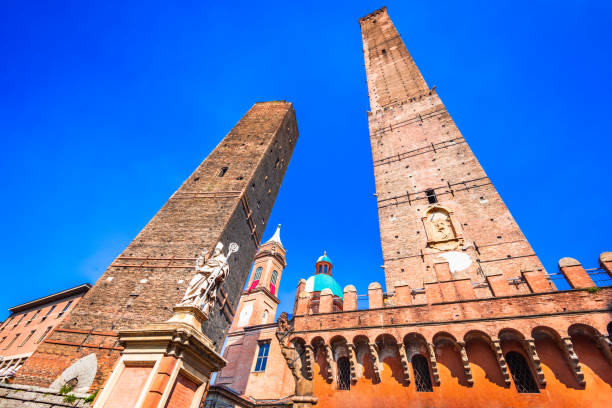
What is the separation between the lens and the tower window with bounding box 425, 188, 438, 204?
48.7 feet

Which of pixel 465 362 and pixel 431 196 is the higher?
pixel 431 196

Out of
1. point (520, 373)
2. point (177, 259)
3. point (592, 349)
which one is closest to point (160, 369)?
point (520, 373)

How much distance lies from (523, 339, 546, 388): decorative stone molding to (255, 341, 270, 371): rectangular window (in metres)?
15.8

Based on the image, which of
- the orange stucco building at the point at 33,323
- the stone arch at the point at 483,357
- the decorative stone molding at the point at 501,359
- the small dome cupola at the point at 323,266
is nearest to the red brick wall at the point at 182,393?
the stone arch at the point at 483,357

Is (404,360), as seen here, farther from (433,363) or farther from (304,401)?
(304,401)

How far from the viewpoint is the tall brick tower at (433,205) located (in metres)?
11.5

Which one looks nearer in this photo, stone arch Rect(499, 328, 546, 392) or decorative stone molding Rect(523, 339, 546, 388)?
decorative stone molding Rect(523, 339, 546, 388)

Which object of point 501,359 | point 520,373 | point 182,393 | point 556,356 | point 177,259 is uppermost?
point 177,259

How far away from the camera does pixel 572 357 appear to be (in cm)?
730

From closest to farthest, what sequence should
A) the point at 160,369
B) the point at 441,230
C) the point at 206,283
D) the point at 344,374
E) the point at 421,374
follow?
the point at 160,369, the point at 206,283, the point at 421,374, the point at 344,374, the point at 441,230

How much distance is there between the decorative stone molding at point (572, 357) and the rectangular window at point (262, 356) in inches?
648

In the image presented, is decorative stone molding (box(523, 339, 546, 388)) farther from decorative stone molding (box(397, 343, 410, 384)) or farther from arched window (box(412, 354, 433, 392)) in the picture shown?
decorative stone molding (box(397, 343, 410, 384))

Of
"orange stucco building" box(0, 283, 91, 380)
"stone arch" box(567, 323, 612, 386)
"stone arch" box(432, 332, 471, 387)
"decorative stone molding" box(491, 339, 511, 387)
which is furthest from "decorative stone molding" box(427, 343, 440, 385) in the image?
"orange stucco building" box(0, 283, 91, 380)

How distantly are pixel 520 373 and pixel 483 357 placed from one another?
2.86ft
